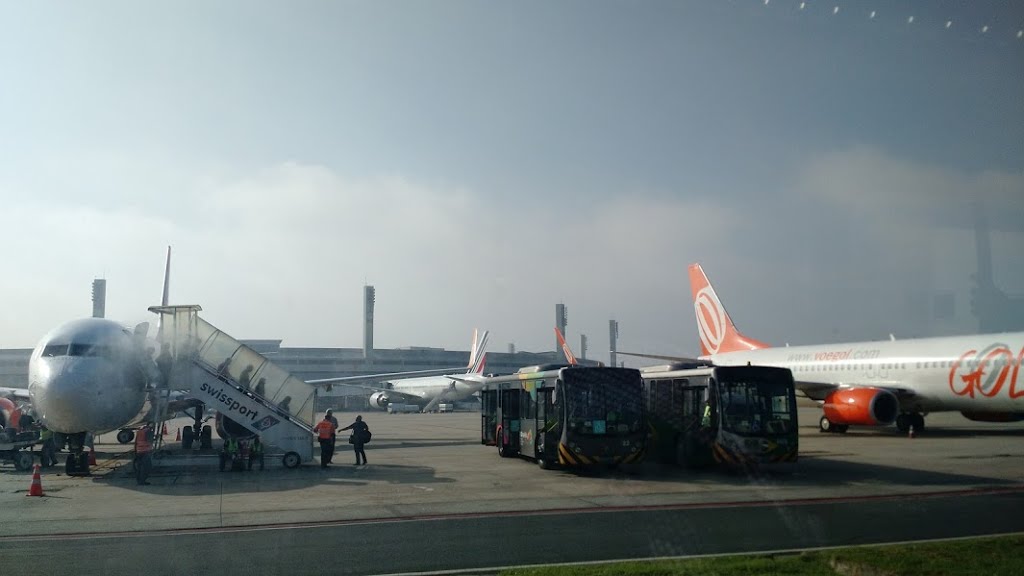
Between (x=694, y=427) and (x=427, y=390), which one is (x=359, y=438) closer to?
(x=694, y=427)

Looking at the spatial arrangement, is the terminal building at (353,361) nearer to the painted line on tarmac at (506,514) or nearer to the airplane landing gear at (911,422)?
the airplane landing gear at (911,422)

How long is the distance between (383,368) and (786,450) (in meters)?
88.3

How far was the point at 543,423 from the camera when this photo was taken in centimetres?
2181

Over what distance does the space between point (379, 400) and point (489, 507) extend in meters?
74.8

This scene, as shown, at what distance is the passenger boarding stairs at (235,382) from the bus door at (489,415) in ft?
Result: 22.1

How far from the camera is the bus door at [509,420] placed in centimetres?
2541

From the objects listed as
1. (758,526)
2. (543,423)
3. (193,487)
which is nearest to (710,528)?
(758,526)

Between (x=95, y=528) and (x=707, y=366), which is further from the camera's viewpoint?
(x=707, y=366)

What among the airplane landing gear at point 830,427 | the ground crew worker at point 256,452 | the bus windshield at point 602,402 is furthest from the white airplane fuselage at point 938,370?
the ground crew worker at point 256,452

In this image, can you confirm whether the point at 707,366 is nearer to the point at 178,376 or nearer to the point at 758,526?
the point at 758,526

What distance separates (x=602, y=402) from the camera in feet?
67.5

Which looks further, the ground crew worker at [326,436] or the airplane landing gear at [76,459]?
the ground crew worker at [326,436]

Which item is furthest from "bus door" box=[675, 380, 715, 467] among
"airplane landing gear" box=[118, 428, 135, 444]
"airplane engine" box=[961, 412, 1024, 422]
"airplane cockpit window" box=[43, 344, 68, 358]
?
"airplane landing gear" box=[118, 428, 135, 444]

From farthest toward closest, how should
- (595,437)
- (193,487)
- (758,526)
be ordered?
(595,437) → (193,487) → (758,526)
